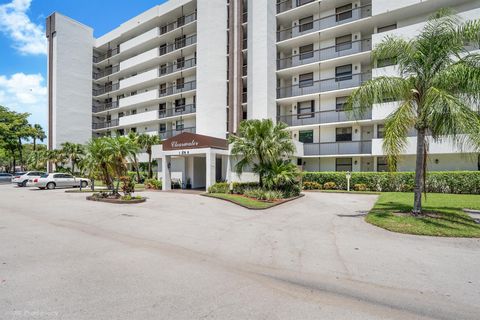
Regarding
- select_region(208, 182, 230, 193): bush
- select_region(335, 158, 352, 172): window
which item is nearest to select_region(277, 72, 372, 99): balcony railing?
select_region(335, 158, 352, 172): window

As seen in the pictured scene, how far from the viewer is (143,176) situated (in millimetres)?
34375

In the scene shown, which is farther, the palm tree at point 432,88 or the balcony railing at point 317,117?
the balcony railing at point 317,117

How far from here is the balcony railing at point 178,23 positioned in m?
33.9

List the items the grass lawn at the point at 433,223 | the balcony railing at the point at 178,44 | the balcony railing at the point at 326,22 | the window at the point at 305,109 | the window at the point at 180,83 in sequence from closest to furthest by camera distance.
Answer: the grass lawn at the point at 433,223 < the balcony railing at the point at 326,22 < the window at the point at 305,109 < the balcony railing at the point at 178,44 < the window at the point at 180,83

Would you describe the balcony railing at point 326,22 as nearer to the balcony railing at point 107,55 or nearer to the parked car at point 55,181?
the parked car at point 55,181

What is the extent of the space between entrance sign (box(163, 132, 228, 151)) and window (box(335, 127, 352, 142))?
11539mm

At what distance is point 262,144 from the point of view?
17.4m

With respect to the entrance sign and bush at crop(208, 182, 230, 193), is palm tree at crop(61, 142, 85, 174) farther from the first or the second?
bush at crop(208, 182, 230, 193)

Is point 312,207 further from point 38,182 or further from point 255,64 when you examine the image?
point 38,182

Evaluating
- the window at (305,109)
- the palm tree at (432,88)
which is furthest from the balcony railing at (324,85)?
the palm tree at (432,88)

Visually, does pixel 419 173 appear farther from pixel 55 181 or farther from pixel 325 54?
pixel 55 181

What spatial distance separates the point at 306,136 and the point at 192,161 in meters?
12.3

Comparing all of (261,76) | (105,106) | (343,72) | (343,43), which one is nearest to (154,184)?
(261,76)

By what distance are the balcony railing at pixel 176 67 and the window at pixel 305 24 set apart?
527 inches
